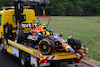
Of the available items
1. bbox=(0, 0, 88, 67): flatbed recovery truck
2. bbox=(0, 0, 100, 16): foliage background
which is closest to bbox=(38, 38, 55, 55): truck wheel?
bbox=(0, 0, 88, 67): flatbed recovery truck

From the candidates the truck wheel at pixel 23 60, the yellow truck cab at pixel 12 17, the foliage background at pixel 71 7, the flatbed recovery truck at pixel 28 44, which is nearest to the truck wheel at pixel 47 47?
the flatbed recovery truck at pixel 28 44

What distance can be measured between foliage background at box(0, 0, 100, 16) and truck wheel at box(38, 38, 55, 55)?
55.2 metres

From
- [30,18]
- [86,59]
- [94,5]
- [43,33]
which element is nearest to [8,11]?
[30,18]

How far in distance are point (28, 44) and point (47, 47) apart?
2.19 m

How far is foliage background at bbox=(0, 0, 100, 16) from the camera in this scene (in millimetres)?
71481

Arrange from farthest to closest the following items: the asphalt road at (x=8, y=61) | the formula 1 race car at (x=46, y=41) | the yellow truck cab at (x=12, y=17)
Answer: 1. the yellow truck cab at (x=12, y=17)
2. the asphalt road at (x=8, y=61)
3. the formula 1 race car at (x=46, y=41)

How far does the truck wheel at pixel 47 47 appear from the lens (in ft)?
23.6

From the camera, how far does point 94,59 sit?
388 inches

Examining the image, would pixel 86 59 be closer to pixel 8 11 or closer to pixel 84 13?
pixel 8 11

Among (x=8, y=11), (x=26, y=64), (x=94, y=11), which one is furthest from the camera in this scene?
(x=94, y=11)

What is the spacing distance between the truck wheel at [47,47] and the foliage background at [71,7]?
181ft

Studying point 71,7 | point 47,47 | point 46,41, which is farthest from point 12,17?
point 71,7

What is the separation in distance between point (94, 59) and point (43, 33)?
3.59 metres

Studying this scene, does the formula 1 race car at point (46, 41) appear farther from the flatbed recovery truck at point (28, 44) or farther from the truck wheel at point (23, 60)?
the truck wheel at point (23, 60)
